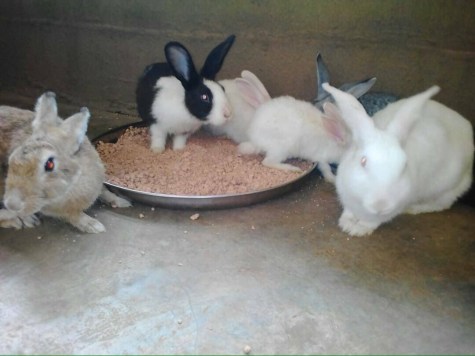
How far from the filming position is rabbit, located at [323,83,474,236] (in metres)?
2.25

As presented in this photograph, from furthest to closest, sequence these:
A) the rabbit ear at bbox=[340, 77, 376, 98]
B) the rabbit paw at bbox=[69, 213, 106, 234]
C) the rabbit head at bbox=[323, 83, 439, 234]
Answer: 1. the rabbit ear at bbox=[340, 77, 376, 98]
2. the rabbit paw at bbox=[69, 213, 106, 234]
3. the rabbit head at bbox=[323, 83, 439, 234]

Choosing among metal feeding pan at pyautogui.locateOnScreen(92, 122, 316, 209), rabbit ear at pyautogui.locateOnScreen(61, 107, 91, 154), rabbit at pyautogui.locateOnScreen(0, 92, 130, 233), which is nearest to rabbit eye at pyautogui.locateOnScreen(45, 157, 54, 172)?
rabbit at pyautogui.locateOnScreen(0, 92, 130, 233)

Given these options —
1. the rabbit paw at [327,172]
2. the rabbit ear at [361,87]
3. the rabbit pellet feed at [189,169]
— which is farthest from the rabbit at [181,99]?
the rabbit ear at [361,87]

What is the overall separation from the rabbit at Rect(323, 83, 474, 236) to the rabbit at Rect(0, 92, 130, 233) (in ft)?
4.17

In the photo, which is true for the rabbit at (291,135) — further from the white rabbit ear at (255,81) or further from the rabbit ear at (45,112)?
the rabbit ear at (45,112)

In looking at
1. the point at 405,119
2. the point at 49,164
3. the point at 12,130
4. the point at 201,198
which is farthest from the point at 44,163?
the point at 405,119

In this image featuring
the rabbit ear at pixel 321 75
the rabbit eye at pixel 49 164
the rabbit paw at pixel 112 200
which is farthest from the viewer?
the rabbit ear at pixel 321 75

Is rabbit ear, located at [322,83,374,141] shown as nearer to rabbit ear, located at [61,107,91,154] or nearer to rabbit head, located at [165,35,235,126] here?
rabbit head, located at [165,35,235,126]

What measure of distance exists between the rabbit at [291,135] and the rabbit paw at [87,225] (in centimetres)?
111

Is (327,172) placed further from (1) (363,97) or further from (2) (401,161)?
(2) (401,161)

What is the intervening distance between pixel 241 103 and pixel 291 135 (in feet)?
1.63

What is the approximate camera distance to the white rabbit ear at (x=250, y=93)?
3.29 meters

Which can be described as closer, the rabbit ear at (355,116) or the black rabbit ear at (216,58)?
the rabbit ear at (355,116)

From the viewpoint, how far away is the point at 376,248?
8.32 ft
